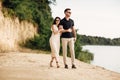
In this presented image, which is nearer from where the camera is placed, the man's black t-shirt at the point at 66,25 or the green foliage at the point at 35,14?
the man's black t-shirt at the point at 66,25

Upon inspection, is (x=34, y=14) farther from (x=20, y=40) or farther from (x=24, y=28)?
(x=20, y=40)

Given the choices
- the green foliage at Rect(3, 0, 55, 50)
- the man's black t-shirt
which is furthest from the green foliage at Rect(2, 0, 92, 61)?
the man's black t-shirt

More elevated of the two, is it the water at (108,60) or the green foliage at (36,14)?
the green foliage at (36,14)

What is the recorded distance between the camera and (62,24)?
51.4ft

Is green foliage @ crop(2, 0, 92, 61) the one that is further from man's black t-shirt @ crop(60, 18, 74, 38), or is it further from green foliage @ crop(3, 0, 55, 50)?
man's black t-shirt @ crop(60, 18, 74, 38)

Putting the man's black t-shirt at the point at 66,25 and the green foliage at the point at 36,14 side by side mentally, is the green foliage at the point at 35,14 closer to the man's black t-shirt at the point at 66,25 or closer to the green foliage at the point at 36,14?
the green foliage at the point at 36,14

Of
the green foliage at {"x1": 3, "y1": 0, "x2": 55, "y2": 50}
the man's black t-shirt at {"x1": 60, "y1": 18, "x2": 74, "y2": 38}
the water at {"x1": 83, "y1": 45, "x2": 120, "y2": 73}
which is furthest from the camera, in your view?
the water at {"x1": 83, "y1": 45, "x2": 120, "y2": 73}

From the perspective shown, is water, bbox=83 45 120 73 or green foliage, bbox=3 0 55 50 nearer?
green foliage, bbox=3 0 55 50

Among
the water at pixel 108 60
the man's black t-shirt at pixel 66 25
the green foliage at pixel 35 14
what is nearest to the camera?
the man's black t-shirt at pixel 66 25

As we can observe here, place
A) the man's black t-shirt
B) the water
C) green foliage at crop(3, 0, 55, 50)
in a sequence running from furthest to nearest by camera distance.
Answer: the water → green foliage at crop(3, 0, 55, 50) → the man's black t-shirt

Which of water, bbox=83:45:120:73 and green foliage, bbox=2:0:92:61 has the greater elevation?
green foliage, bbox=2:0:92:61

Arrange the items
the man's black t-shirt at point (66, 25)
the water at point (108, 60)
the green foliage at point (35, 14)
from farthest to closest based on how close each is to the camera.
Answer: the water at point (108, 60) < the green foliage at point (35, 14) < the man's black t-shirt at point (66, 25)

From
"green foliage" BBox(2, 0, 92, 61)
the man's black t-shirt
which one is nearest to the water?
"green foliage" BBox(2, 0, 92, 61)

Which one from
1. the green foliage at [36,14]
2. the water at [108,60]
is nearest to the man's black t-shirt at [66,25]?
the green foliage at [36,14]
